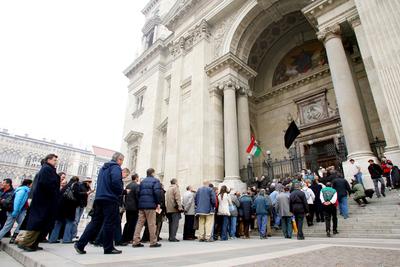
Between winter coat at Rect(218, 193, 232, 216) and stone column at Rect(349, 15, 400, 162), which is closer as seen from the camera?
winter coat at Rect(218, 193, 232, 216)

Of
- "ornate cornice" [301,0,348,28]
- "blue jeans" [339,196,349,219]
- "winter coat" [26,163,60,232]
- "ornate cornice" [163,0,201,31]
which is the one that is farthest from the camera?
"ornate cornice" [163,0,201,31]

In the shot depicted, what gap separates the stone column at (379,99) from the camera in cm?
815

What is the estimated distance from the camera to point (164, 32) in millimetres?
26438

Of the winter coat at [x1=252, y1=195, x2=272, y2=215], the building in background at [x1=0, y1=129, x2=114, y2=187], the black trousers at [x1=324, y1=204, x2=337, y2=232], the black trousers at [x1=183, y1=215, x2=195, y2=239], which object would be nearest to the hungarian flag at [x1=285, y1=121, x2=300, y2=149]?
the winter coat at [x1=252, y1=195, x2=272, y2=215]

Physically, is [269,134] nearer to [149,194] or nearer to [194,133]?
[194,133]

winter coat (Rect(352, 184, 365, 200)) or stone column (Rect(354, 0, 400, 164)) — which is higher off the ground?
stone column (Rect(354, 0, 400, 164))

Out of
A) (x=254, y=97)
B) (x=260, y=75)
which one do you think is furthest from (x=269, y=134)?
(x=260, y=75)

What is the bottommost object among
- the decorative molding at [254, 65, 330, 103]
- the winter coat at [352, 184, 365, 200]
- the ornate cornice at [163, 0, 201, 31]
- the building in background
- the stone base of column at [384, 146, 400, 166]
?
the winter coat at [352, 184, 365, 200]

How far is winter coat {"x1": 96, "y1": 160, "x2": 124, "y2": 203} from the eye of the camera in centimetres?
397

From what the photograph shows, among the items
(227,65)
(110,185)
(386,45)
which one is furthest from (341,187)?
(227,65)

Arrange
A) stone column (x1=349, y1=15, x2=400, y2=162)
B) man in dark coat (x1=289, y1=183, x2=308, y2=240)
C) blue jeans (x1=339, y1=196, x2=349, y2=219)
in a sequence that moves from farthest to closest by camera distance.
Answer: stone column (x1=349, y1=15, x2=400, y2=162)
blue jeans (x1=339, y1=196, x2=349, y2=219)
man in dark coat (x1=289, y1=183, x2=308, y2=240)

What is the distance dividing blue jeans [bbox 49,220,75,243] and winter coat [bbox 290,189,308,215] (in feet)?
20.1

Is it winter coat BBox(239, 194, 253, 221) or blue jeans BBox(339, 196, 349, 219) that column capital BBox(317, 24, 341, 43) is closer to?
blue jeans BBox(339, 196, 349, 219)

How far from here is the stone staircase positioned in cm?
601
